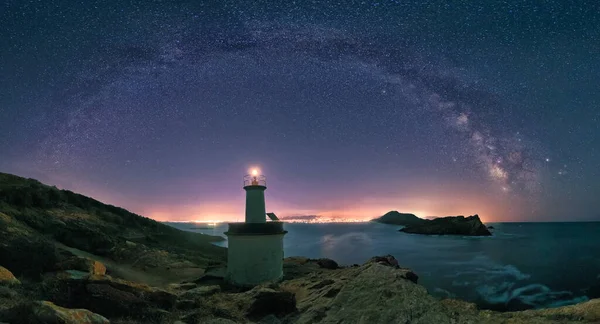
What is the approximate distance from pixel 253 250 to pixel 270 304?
646cm

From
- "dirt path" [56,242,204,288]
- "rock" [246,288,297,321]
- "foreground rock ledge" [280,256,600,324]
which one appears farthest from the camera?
"dirt path" [56,242,204,288]

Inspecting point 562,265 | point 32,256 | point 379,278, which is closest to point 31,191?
point 32,256

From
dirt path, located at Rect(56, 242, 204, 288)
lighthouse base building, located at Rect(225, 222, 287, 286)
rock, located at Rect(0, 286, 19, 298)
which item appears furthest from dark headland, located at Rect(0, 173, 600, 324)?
lighthouse base building, located at Rect(225, 222, 287, 286)

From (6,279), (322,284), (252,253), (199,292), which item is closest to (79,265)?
(6,279)

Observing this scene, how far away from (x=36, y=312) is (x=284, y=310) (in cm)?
831

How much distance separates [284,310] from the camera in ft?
44.1

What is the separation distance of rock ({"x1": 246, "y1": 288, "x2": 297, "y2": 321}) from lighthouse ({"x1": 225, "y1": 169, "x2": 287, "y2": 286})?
575 cm

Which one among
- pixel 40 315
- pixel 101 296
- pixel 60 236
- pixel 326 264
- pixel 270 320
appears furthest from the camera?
pixel 326 264

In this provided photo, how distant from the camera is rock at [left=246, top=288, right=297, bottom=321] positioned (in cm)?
1320

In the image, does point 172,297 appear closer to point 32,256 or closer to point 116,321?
point 116,321

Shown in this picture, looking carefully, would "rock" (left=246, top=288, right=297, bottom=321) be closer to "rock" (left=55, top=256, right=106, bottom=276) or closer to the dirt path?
"rock" (left=55, top=256, right=106, bottom=276)

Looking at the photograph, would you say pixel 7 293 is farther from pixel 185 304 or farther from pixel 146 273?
pixel 146 273

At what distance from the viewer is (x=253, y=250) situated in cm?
1962

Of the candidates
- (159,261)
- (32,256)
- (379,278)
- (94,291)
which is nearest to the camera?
(94,291)
